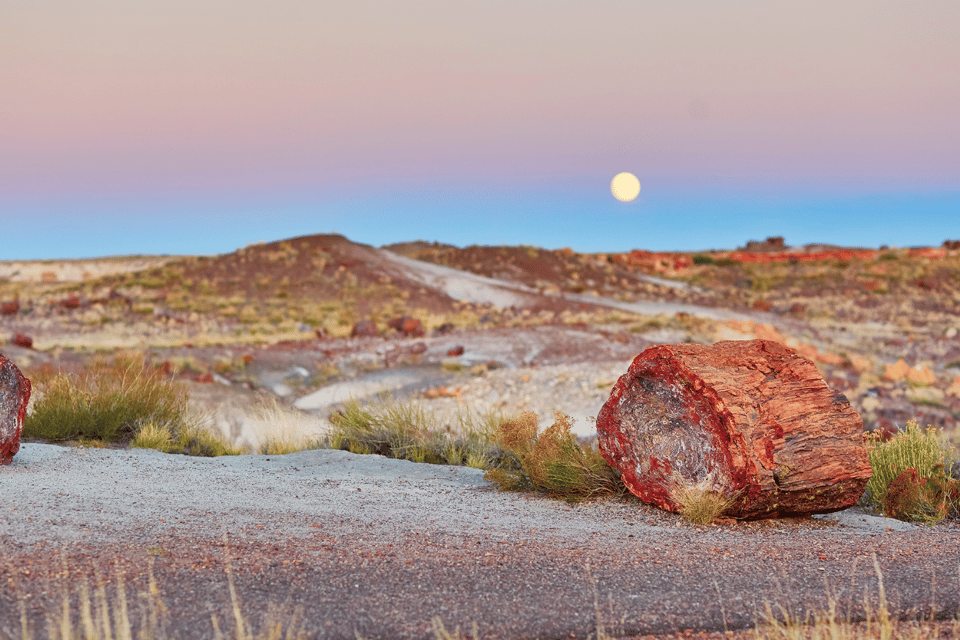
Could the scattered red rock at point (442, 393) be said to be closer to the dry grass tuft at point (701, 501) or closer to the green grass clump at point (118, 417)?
the green grass clump at point (118, 417)

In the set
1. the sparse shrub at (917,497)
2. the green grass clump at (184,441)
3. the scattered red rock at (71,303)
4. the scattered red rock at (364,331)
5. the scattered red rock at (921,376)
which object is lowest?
the sparse shrub at (917,497)

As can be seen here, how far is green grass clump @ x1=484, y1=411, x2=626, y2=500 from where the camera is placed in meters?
6.88

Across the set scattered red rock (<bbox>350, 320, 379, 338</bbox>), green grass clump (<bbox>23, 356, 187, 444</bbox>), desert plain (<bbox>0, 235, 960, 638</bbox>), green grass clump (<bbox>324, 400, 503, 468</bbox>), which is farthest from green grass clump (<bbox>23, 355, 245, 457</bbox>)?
scattered red rock (<bbox>350, 320, 379, 338</bbox>)

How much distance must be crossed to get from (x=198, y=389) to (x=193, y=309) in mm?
19930

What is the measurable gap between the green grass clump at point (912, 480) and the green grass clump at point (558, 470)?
7.37 ft

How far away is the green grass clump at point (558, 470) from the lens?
6.88 metres

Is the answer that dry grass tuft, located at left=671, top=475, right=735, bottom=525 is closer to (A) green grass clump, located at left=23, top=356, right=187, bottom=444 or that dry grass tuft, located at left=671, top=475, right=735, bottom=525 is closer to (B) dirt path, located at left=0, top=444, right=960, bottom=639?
(B) dirt path, located at left=0, top=444, right=960, bottom=639

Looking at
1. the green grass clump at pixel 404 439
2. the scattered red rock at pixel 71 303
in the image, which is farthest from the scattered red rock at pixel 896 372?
the scattered red rock at pixel 71 303

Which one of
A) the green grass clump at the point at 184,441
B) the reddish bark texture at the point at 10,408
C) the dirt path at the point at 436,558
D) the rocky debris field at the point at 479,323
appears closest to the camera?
the dirt path at the point at 436,558

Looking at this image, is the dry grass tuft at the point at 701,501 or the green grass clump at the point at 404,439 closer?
the dry grass tuft at the point at 701,501

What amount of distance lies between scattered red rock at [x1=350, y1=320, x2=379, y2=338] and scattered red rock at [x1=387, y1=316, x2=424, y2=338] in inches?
34.5

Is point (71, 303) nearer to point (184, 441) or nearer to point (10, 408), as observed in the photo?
point (184, 441)

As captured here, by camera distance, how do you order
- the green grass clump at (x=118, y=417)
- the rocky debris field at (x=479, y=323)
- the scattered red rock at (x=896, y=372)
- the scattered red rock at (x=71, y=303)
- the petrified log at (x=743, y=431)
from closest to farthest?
the petrified log at (x=743, y=431) < the green grass clump at (x=118, y=417) < the rocky debris field at (x=479, y=323) < the scattered red rock at (x=896, y=372) < the scattered red rock at (x=71, y=303)

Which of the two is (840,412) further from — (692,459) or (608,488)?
(608,488)
